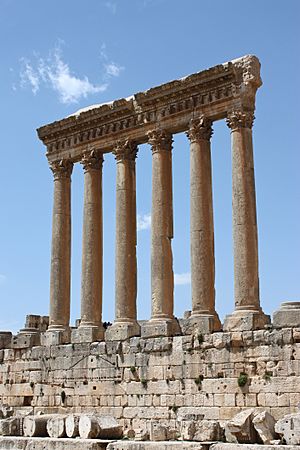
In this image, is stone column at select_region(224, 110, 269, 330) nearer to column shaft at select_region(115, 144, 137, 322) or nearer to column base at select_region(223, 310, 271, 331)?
column base at select_region(223, 310, 271, 331)

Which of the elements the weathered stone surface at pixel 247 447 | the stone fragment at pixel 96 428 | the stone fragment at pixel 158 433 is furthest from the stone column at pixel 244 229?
the weathered stone surface at pixel 247 447

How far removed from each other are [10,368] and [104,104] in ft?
38.0

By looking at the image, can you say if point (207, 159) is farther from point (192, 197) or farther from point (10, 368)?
point (10, 368)

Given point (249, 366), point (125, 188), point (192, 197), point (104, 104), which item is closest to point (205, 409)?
point (249, 366)

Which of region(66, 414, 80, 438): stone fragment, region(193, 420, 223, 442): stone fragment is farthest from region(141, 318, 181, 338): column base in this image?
region(193, 420, 223, 442): stone fragment

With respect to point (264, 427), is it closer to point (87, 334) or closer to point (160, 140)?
point (87, 334)

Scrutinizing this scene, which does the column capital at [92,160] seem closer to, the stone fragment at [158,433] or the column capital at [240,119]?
the column capital at [240,119]

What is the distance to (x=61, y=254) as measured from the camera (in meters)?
30.7

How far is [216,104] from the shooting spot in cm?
2647

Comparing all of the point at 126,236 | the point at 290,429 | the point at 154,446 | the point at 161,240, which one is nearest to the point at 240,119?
the point at 161,240

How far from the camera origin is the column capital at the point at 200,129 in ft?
87.6

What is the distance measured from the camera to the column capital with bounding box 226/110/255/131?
1009 inches

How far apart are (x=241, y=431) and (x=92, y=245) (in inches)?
459

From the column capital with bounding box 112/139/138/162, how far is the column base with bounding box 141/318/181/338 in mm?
6830
